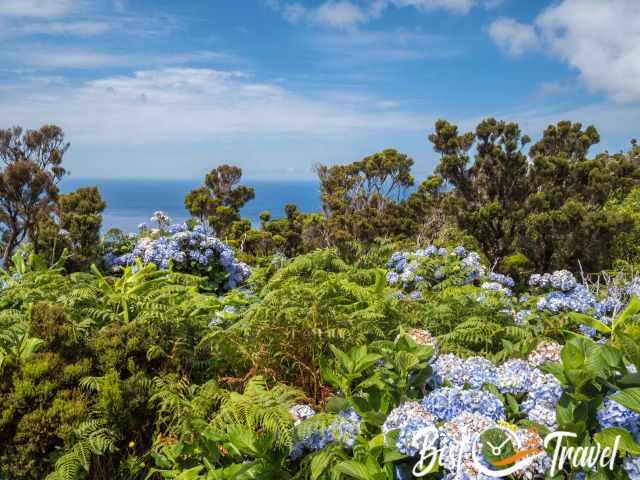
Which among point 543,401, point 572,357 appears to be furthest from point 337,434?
point 572,357

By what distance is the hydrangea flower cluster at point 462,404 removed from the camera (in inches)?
84.3

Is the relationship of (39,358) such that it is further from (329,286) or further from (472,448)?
(472,448)

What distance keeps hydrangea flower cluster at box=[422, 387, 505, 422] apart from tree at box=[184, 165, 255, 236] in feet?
51.1

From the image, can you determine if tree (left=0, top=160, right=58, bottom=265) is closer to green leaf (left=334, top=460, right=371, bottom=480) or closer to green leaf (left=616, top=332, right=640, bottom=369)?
green leaf (left=334, top=460, right=371, bottom=480)

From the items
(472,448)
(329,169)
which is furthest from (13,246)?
(472,448)

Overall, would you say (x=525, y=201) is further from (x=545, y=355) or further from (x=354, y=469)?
(x=354, y=469)

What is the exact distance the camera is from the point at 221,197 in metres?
→ 19.2

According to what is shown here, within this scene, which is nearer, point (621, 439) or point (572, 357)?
point (621, 439)

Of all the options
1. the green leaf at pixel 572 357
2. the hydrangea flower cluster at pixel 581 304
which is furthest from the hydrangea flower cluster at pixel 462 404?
the hydrangea flower cluster at pixel 581 304

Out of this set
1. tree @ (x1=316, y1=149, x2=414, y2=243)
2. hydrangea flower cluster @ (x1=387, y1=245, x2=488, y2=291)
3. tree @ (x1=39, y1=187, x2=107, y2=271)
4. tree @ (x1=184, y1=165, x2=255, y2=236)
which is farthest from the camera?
tree @ (x1=316, y1=149, x2=414, y2=243)

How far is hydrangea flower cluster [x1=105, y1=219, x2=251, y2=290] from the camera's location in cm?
638

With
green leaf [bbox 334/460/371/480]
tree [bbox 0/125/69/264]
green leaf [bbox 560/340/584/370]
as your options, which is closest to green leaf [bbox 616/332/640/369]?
green leaf [bbox 560/340/584/370]

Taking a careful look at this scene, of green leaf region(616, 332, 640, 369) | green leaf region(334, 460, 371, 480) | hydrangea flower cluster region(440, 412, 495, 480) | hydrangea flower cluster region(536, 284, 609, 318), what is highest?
green leaf region(616, 332, 640, 369)

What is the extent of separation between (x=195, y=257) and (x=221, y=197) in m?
13.0
